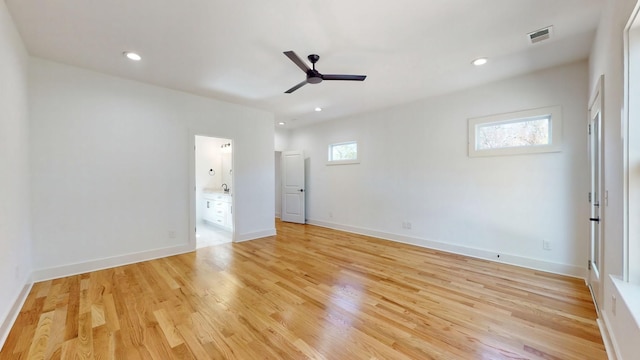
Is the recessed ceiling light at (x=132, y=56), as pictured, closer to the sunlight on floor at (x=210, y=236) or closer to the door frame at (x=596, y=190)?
the sunlight on floor at (x=210, y=236)

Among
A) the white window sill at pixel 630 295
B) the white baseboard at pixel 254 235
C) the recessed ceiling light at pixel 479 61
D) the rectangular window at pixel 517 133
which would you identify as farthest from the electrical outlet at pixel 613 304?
the white baseboard at pixel 254 235

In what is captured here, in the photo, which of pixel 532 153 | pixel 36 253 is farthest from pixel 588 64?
pixel 36 253

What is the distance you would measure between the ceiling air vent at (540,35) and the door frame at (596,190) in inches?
25.4

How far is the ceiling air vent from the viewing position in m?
2.44

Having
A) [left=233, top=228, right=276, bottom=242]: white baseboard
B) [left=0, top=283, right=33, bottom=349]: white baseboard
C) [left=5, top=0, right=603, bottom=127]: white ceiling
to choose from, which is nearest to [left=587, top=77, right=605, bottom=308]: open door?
[left=5, top=0, right=603, bottom=127]: white ceiling

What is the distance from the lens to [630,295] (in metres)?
1.44

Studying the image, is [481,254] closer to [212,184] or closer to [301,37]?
[301,37]

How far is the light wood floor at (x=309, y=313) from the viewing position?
1827 mm

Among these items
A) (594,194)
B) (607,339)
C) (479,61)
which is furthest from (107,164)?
(594,194)

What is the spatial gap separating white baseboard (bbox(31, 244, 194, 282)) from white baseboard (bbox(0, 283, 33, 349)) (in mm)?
278

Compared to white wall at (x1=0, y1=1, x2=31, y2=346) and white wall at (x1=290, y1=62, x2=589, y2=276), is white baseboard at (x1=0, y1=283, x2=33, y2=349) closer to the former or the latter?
white wall at (x1=0, y1=1, x2=31, y2=346)

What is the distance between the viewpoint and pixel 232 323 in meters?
2.15

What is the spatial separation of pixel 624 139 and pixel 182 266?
453 centimetres

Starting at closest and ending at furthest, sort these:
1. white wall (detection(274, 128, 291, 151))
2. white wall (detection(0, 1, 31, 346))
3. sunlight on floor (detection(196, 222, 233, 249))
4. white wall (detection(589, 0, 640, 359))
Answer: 1. white wall (detection(589, 0, 640, 359))
2. white wall (detection(0, 1, 31, 346))
3. sunlight on floor (detection(196, 222, 233, 249))
4. white wall (detection(274, 128, 291, 151))
